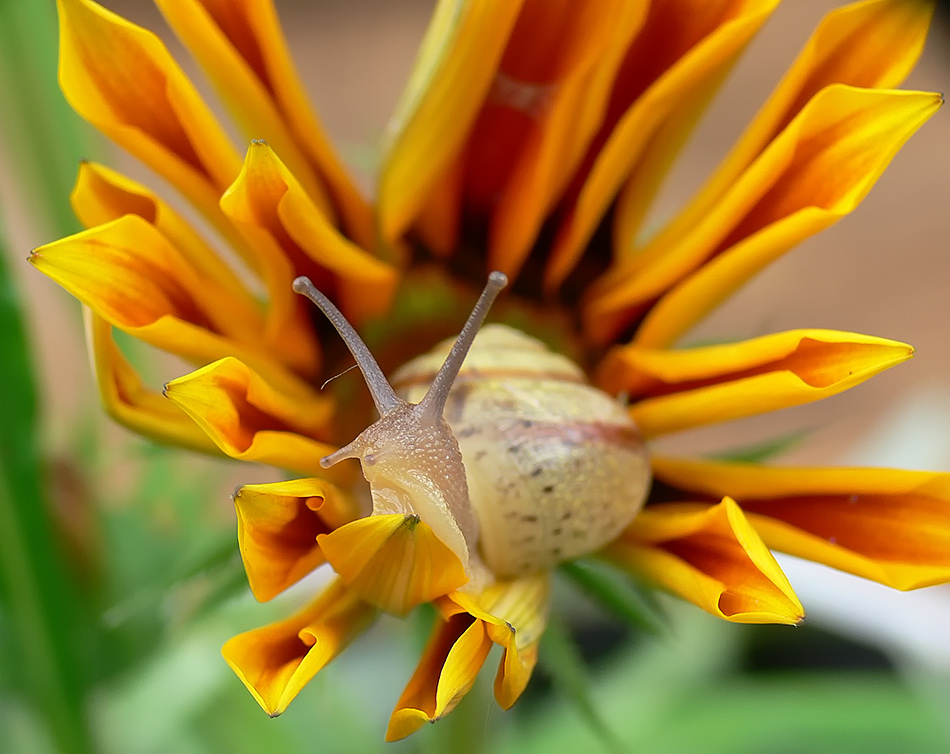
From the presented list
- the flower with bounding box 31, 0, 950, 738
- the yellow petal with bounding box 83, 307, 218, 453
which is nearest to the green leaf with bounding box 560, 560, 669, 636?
the flower with bounding box 31, 0, 950, 738

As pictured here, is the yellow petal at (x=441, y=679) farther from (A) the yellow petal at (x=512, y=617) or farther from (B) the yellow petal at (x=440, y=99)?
(B) the yellow petal at (x=440, y=99)

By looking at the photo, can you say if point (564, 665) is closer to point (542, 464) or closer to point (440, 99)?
point (542, 464)

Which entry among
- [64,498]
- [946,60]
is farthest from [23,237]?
[946,60]

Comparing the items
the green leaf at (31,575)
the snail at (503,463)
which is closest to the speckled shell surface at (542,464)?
the snail at (503,463)

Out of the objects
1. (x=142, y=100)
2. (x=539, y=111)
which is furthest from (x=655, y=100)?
(x=142, y=100)

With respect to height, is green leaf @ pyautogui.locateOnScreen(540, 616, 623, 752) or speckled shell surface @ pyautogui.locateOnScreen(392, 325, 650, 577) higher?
speckled shell surface @ pyautogui.locateOnScreen(392, 325, 650, 577)

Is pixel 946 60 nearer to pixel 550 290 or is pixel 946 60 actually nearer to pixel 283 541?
pixel 550 290

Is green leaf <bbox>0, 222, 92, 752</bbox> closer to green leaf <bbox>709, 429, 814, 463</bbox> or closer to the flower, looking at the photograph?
the flower

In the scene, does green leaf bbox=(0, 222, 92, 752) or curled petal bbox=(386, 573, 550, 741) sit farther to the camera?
green leaf bbox=(0, 222, 92, 752)
